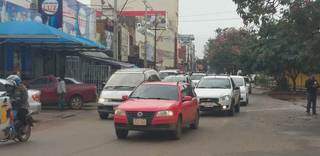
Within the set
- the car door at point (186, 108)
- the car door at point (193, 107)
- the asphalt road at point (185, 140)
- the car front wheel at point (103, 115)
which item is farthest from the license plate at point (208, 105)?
the car door at point (186, 108)

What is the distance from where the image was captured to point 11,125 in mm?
14547

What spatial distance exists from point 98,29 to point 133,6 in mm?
80905

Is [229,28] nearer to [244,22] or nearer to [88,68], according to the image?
[88,68]

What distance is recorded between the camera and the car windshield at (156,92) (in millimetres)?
16891

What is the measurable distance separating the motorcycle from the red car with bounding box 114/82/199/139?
2.25m

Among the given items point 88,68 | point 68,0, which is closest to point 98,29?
point 88,68

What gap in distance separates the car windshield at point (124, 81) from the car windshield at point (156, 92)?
19.6 feet

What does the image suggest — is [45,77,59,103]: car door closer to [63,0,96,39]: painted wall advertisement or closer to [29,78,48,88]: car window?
[29,78,48,88]: car window

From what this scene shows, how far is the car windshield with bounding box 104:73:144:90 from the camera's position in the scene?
23.5m

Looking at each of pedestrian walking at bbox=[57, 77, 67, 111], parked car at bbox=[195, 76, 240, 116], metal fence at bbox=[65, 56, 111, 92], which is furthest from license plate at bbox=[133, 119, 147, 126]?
metal fence at bbox=[65, 56, 111, 92]

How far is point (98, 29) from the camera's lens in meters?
50.4

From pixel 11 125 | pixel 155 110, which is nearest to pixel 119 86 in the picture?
pixel 155 110

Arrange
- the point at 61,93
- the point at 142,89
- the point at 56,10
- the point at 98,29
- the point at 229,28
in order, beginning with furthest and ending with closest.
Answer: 1. the point at 229,28
2. the point at 98,29
3. the point at 56,10
4. the point at 61,93
5. the point at 142,89

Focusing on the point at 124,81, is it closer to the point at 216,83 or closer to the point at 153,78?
the point at 153,78
